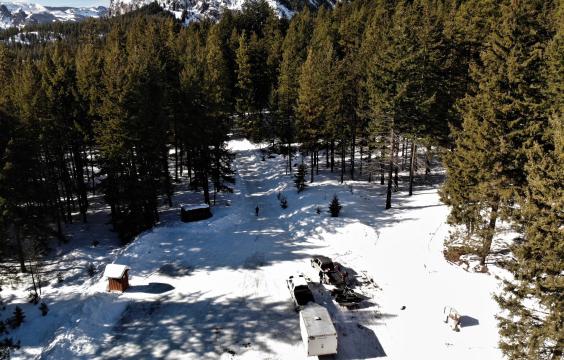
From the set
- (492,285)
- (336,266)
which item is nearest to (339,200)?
(336,266)

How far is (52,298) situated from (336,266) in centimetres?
1876

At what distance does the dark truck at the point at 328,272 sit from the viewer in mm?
23578

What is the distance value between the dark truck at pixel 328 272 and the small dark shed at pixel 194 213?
12.8 meters

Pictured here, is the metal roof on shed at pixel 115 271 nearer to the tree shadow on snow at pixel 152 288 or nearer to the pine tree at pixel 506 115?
the tree shadow on snow at pixel 152 288

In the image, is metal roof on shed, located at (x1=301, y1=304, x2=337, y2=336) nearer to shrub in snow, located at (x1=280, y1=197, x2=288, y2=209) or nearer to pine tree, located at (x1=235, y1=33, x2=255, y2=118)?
shrub in snow, located at (x1=280, y1=197, x2=288, y2=209)

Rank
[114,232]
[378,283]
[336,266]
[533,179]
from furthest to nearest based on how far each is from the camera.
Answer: [114,232] < [336,266] < [378,283] < [533,179]

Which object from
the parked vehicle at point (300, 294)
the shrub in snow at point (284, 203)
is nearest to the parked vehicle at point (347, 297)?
the parked vehicle at point (300, 294)

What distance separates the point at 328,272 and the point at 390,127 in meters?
15.3

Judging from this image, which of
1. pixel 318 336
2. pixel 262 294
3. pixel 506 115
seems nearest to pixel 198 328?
pixel 262 294

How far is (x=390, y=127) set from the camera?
33.2 metres

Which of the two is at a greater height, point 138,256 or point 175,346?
point 138,256

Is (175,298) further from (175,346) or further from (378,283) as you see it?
(378,283)

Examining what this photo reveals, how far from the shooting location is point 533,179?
45.2 ft

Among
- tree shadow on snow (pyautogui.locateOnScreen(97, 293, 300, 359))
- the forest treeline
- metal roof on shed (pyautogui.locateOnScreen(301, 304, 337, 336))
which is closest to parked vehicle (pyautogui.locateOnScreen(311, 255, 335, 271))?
tree shadow on snow (pyautogui.locateOnScreen(97, 293, 300, 359))
